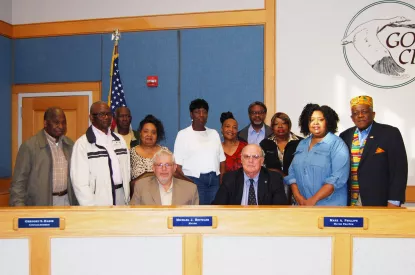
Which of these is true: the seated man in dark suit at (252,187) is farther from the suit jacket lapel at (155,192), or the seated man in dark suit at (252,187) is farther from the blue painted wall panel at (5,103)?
the blue painted wall panel at (5,103)

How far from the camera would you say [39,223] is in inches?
88.0

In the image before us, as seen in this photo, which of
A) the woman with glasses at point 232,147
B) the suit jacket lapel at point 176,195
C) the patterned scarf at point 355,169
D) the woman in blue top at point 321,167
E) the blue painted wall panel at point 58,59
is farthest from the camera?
the blue painted wall panel at point 58,59

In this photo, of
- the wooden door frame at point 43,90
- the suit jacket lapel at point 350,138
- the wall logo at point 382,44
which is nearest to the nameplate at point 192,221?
the suit jacket lapel at point 350,138

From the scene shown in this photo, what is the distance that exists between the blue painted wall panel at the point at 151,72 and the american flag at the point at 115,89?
299 millimetres

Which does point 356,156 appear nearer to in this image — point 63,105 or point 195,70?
point 195,70

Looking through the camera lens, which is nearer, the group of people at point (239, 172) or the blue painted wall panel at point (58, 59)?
the group of people at point (239, 172)

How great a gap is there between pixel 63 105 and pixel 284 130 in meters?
3.31

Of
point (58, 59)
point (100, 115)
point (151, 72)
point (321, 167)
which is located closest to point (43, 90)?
point (58, 59)

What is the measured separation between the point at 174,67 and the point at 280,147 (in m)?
2.26

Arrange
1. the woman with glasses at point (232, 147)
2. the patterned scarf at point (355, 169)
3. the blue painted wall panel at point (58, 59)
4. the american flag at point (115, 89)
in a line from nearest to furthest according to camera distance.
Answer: the patterned scarf at point (355, 169)
the woman with glasses at point (232, 147)
the american flag at point (115, 89)
the blue painted wall panel at point (58, 59)

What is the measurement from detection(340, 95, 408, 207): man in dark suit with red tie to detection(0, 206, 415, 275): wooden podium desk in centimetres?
82

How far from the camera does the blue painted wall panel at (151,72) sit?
5.43 m

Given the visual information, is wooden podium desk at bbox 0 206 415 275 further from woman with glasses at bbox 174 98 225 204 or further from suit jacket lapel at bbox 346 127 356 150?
woman with glasses at bbox 174 98 225 204

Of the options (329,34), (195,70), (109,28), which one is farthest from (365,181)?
(109,28)
